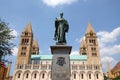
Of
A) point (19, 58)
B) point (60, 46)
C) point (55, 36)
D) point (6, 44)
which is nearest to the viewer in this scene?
point (60, 46)

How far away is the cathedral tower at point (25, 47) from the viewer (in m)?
53.9

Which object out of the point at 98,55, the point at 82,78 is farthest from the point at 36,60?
the point at 98,55

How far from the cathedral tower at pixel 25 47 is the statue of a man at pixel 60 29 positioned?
149 feet

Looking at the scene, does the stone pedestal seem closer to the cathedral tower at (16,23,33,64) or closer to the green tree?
the green tree

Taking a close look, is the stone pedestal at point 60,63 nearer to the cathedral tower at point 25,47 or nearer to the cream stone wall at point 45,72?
the cream stone wall at point 45,72

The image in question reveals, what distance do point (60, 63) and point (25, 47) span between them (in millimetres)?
49252

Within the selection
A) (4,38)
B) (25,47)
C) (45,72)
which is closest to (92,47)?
(45,72)

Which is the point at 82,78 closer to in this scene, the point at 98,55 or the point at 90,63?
the point at 90,63

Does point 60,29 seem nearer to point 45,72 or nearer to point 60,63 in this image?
point 60,63

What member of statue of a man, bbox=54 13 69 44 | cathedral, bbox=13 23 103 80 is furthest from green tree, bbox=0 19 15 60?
cathedral, bbox=13 23 103 80

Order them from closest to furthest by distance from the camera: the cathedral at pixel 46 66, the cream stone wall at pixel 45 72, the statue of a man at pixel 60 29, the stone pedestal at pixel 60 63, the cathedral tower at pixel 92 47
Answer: the stone pedestal at pixel 60 63 → the statue of a man at pixel 60 29 → the cream stone wall at pixel 45 72 → the cathedral at pixel 46 66 → the cathedral tower at pixel 92 47

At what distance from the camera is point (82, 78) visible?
50.8 m

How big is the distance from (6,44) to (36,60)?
47096 millimetres

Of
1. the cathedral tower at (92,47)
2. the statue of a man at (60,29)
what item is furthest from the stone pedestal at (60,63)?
the cathedral tower at (92,47)
